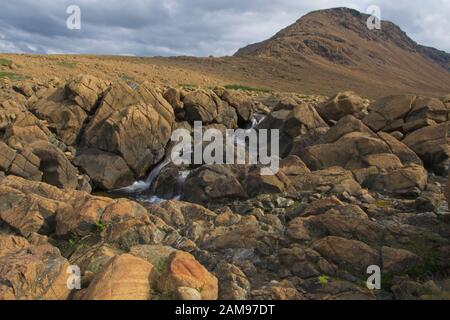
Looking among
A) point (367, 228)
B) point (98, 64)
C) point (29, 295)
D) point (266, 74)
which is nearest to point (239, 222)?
point (367, 228)

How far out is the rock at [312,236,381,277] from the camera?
11.0 m

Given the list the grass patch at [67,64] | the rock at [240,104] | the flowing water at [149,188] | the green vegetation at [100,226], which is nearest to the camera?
the green vegetation at [100,226]

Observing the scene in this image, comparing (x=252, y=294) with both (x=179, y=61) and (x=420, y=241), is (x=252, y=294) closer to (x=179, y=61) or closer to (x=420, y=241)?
(x=420, y=241)

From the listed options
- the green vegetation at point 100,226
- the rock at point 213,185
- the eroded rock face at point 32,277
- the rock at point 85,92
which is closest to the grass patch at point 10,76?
the rock at point 85,92

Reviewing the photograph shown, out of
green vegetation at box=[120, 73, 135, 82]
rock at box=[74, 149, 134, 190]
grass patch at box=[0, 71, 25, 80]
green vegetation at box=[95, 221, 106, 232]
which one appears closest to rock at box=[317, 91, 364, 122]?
rock at box=[74, 149, 134, 190]

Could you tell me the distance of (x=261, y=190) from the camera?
19547 millimetres

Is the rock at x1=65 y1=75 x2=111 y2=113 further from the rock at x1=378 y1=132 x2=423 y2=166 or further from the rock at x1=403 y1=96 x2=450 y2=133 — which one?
the rock at x1=403 y1=96 x2=450 y2=133

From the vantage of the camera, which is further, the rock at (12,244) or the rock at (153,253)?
the rock at (12,244)

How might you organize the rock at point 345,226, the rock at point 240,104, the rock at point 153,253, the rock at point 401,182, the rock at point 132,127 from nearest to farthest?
1. the rock at point 153,253
2. the rock at point 345,226
3. the rock at point 401,182
4. the rock at point 132,127
5. the rock at point 240,104

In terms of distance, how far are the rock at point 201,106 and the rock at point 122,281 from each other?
2410 cm

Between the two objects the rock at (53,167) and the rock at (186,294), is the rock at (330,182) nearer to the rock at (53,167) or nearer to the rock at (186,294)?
the rock at (186,294)

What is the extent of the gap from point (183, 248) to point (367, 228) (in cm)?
566

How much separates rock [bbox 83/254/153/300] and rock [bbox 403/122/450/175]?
1933 centimetres

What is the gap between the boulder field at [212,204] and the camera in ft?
32.2
